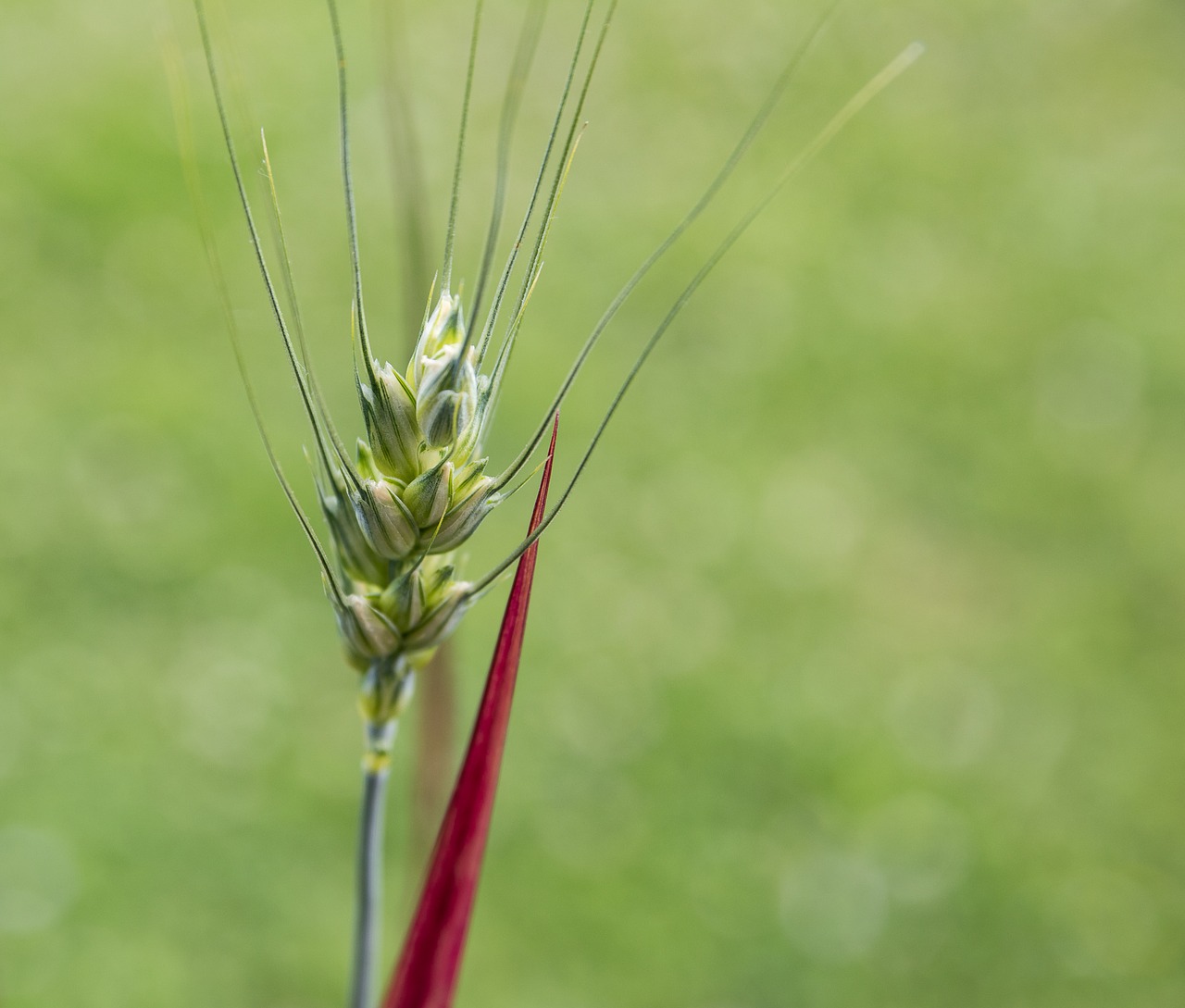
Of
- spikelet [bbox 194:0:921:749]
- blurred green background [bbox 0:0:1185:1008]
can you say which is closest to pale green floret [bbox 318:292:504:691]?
spikelet [bbox 194:0:921:749]

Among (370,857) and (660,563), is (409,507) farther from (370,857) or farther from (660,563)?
(660,563)

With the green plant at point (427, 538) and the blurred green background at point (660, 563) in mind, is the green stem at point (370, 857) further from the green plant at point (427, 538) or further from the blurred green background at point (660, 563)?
the blurred green background at point (660, 563)

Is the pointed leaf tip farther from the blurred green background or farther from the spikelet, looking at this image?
the blurred green background

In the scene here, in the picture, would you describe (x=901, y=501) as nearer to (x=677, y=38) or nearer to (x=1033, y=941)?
(x=1033, y=941)

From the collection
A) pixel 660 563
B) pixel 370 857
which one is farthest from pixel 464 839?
pixel 660 563

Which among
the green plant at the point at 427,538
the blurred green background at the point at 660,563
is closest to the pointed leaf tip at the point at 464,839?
the green plant at the point at 427,538
